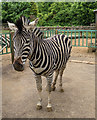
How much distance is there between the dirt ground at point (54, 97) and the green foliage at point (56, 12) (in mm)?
17067

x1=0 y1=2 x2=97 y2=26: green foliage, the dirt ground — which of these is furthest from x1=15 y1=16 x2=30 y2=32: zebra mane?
x1=0 y1=2 x2=97 y2=26: green foliage

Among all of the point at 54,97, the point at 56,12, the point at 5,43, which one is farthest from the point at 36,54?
the point at 56,12

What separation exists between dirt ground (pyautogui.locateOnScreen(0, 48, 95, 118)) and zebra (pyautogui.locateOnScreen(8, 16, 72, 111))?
0.76 ft

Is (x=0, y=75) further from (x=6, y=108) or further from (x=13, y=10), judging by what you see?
(x=13, y=10)

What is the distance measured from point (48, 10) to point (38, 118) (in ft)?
82.8

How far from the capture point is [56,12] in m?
24.9

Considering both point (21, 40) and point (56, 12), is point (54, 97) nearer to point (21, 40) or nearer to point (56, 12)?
point (21, 40)

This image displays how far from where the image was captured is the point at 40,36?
2863 millimetres

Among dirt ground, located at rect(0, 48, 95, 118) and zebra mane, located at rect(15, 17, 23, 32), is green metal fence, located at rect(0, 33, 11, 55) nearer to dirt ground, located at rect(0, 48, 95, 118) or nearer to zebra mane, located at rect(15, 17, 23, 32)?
dirt ground, located at rect(0, 48, 95, 118)

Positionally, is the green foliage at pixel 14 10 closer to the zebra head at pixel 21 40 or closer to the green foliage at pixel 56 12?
the green foliage at pixel 56 12

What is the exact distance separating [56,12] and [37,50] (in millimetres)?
23648

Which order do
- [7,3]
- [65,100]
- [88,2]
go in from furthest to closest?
[7,3] < [88,2] < [65,100]

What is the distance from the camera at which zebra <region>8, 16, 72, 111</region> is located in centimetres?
231

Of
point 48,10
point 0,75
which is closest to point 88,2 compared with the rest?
point 48,10
